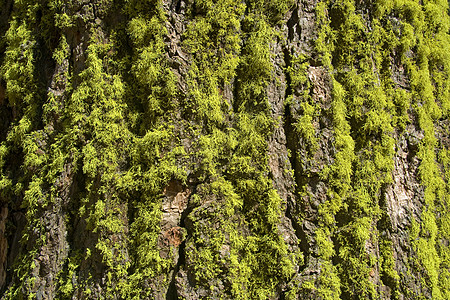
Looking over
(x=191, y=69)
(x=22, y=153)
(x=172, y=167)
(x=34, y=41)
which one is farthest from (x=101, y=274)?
(x=34, y=41)

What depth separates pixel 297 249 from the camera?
2.30 meters

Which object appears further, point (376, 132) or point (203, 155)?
point (376, 132)

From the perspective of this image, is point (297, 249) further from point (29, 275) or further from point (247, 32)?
point (29, 275)

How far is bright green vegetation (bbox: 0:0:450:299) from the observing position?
2.23 m

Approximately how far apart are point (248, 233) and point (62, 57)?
6.21 ft

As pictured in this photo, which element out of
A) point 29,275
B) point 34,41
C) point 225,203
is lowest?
point 29,275

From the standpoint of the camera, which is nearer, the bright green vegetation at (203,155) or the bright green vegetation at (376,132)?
the bright green vegetation at (203,155)

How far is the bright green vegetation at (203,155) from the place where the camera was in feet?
7.32

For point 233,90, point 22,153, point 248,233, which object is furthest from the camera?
point 22,153

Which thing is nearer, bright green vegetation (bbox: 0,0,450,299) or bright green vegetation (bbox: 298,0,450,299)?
bright green vegetation (bbox: 0,0,450,299)

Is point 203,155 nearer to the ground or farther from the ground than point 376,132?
nearer to the ground

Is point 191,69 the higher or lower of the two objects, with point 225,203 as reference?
higher

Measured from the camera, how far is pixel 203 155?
7.56 feet

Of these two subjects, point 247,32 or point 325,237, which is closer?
point 325,237
